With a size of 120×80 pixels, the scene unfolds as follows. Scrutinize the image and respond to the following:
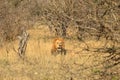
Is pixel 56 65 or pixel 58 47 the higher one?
pixel 56 65

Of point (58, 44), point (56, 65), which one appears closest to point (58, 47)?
point (58, 44)

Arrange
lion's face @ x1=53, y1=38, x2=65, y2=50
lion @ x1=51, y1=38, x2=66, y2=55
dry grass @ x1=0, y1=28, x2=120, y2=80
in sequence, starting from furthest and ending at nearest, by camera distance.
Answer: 1. lion's face @ x1=53, y1=38, x2=65, y2=50
2. lion @ x1=51, y1=38, x2=66, y2=55
3. dry grass @ x1=0, y1=28, x2=120, y2=80

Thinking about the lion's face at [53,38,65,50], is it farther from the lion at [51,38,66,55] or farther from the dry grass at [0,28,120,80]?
the dry grass at [0,28,120,80]

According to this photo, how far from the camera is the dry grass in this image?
7445mm

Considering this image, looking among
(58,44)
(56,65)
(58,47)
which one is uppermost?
(56,65)

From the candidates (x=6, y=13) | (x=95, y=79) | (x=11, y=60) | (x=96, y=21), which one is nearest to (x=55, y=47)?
(x=11, y=60)

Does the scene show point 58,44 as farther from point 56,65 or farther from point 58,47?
point 56,65

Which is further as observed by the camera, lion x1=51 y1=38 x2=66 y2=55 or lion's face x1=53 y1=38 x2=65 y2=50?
lion's face x1=53 y1=38 x2=65 y2=50

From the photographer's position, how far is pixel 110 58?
23.5ft

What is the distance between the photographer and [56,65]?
11.0 m

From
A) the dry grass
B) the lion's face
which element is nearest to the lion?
the lion's face

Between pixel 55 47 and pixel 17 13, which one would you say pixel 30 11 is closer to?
pixel 17 13

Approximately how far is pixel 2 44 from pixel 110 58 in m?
9.22

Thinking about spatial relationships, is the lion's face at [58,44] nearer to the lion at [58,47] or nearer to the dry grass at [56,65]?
the lion at [58,47]
